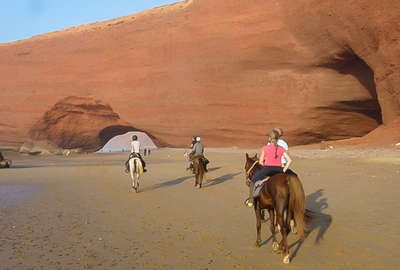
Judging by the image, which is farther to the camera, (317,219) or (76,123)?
(76,123)

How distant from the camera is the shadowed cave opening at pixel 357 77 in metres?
29.8

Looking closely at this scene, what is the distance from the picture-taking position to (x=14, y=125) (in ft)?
138

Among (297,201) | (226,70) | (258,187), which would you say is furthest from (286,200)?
(226,70)

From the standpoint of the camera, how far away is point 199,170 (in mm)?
13039

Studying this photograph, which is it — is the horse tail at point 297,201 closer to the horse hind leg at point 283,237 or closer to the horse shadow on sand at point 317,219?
the horse hind leg at point 283,237


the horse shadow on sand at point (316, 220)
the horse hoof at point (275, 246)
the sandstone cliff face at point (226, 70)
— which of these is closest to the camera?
the horse hoof at point (275, 246)

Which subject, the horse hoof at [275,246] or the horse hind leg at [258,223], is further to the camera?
the horse hind leg at [258,223]

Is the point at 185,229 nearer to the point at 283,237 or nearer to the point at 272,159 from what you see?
the point at 272,159

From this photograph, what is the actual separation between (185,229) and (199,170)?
6371 millimetres

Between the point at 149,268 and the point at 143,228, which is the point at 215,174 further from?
the point at 149,268

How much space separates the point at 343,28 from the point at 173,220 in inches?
984

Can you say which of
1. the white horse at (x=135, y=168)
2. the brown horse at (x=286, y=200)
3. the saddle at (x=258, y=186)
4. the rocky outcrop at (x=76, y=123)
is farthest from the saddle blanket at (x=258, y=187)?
the rocky outcrop at (x=76, y=123)

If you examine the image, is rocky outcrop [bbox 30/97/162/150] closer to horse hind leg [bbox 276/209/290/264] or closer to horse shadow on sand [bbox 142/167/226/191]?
horse shadow on sand [bbox 142/167/226/191]

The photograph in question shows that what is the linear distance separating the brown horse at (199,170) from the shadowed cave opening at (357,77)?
66.4 ft
